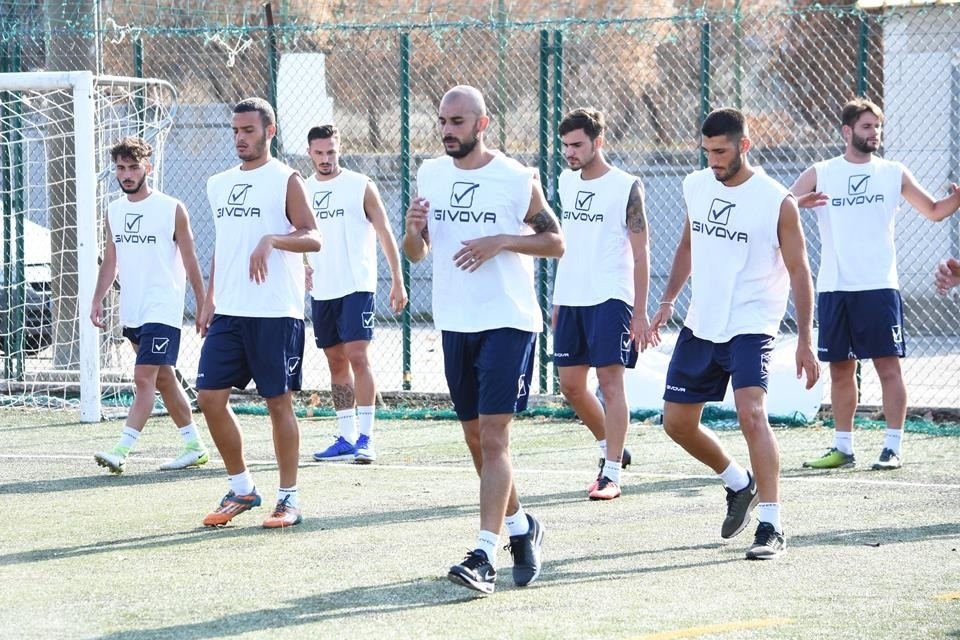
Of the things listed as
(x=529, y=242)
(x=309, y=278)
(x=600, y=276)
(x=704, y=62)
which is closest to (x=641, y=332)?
(x=600, y=276)

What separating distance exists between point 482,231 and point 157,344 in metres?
3.60

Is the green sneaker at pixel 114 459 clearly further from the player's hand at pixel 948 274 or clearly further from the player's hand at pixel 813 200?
the player's hand at pixel 948 274

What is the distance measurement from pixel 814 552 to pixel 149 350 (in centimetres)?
431

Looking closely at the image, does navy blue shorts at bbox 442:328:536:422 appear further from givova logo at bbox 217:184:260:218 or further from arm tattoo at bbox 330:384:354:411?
arm tattoo at bbox 330:384:354:411

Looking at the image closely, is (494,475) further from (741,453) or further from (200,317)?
(741,453)

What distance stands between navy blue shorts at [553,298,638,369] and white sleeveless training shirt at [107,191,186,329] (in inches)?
95.0

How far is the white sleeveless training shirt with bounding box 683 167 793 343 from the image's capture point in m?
6.60

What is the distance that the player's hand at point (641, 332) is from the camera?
7659 mm

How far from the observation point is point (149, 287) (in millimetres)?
9055

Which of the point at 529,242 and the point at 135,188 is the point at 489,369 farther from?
the point at 135,188

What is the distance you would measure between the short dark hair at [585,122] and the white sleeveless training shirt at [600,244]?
271 mm

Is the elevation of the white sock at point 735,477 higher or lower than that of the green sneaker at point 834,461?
higher

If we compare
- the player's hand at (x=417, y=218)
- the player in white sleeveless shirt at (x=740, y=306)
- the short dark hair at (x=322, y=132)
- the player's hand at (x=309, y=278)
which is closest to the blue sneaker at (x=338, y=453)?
the player's hand at (x=309, y=278)

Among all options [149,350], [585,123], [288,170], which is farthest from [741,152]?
[149,350]
